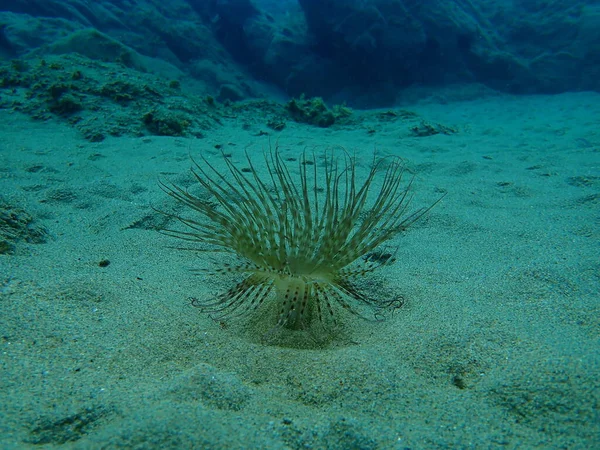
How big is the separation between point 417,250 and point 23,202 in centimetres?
459

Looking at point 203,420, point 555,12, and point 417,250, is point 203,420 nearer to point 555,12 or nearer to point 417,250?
point 417,250

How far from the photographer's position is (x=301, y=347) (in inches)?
98.9

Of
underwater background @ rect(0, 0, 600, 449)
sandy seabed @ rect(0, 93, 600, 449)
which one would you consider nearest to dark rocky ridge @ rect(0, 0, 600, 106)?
underwater background @ rect(0, 0, 600, 449)

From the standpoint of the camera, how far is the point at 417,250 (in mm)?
4074

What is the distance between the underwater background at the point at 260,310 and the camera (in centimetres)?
179

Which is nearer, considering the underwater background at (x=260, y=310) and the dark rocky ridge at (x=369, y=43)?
the underwater background at (x=260, y=310)

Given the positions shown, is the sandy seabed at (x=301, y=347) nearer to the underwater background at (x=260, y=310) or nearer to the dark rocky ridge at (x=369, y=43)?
the underwater background at (x=260, y=310)

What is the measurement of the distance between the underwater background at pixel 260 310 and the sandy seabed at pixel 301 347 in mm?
13

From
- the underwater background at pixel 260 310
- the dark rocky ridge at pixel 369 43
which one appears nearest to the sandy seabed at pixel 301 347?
the underwater background at pixel 260 310

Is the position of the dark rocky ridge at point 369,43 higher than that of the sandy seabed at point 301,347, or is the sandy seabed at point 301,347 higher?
the dark rocky ridge at point 369,43

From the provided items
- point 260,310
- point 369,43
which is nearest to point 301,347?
point 260,310

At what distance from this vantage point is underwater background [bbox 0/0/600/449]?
1786mm

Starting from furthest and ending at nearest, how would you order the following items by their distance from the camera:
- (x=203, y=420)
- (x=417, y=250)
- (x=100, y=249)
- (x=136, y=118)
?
1. (x=136, y=118)
2. (x=417, y=250)
3. (x=100, y=249)
4. (x=203, y=420)

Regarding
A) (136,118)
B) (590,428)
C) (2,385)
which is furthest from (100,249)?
(136,118)
